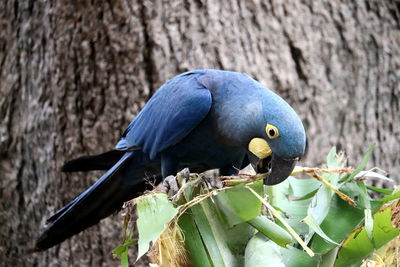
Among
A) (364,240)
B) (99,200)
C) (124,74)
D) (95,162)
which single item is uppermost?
(124,74)

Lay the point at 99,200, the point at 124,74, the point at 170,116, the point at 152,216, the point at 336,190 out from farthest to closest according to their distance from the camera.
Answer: the point at 124,74, the point at 99,200, the point at 170,116, the point at 336,190, the point at 152,216

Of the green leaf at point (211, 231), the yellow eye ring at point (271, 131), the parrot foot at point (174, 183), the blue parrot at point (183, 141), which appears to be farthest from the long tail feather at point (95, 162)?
the green leaf at point (211, 231)

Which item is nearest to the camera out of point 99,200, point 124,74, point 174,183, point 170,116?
point 174,183

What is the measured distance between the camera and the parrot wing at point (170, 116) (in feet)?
6.59

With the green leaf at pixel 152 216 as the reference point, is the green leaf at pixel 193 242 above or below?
below

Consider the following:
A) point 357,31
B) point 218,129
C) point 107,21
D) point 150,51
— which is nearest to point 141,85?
point 150,51

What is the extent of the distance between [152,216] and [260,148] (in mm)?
568

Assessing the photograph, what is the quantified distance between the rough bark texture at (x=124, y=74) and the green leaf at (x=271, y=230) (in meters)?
1.21

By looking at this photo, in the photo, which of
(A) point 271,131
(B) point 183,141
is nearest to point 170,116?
(B) point 183,141

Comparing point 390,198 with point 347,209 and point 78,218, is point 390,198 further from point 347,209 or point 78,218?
point 78,218

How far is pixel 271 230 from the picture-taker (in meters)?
1.36

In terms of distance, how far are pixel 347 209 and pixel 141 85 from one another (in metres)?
1.19

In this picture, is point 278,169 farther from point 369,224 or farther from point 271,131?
point 369,224

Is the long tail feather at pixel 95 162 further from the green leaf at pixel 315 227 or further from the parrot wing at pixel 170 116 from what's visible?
the green leaf at pixel 315 227
